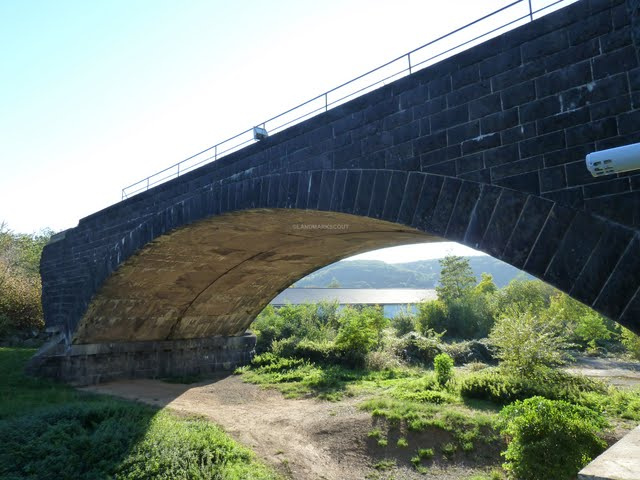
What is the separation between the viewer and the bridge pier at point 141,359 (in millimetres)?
15045

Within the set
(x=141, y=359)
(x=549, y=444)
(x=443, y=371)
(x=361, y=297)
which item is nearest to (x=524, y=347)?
(x=443, y=371)

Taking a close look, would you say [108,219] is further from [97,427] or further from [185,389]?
[97,427]

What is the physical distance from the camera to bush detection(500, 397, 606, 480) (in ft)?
23.4

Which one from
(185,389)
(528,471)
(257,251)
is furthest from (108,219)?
(528,471)

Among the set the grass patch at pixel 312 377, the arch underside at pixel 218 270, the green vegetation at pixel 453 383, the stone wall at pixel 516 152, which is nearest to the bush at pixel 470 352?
the green vegetation at pixel 453 383

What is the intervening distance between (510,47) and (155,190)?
10.5 m

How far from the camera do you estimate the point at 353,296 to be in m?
54.3

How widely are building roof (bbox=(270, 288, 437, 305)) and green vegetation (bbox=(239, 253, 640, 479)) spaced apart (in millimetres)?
22562

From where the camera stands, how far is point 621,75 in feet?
16.6

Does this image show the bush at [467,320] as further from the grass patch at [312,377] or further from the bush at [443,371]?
the bush at [443,371]

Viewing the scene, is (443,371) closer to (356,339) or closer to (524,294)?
(356,339)

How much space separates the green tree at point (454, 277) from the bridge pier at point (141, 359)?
66.5 feet

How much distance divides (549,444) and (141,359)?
14.4 metres

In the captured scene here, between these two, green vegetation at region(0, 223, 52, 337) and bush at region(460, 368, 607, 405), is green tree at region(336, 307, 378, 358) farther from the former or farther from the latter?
green vegetation at region(0, 223, 52, 337)
